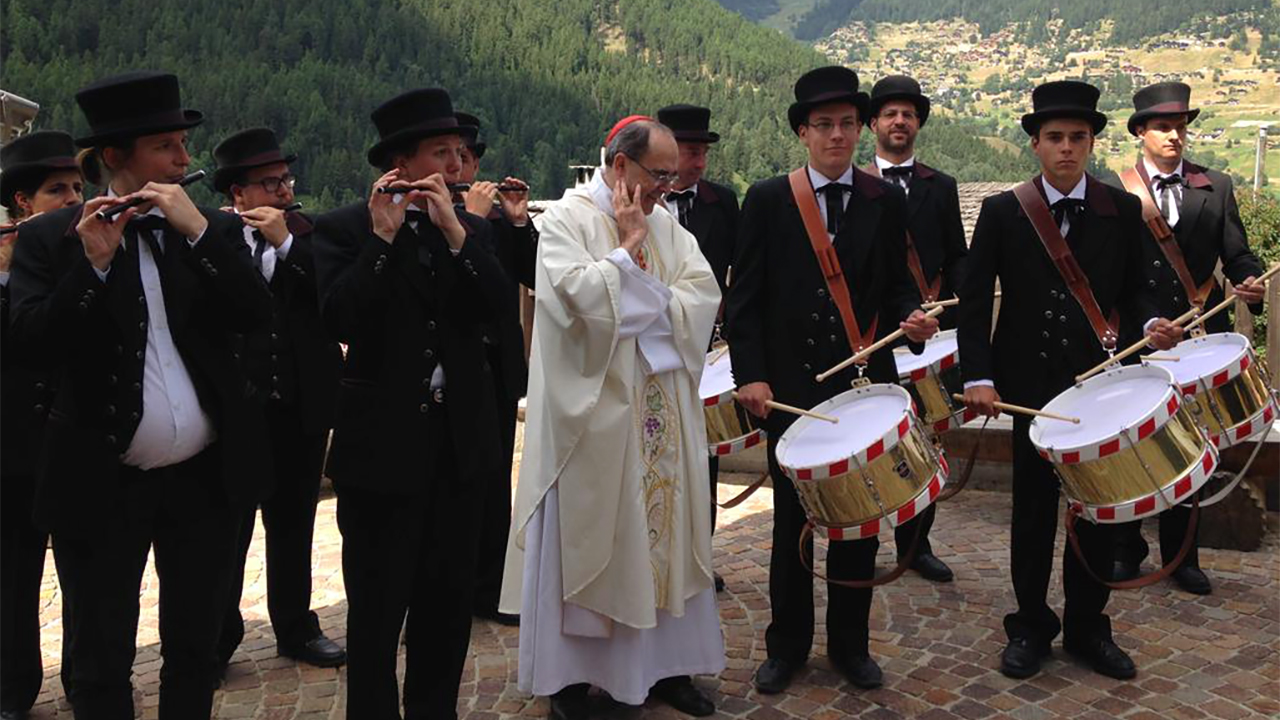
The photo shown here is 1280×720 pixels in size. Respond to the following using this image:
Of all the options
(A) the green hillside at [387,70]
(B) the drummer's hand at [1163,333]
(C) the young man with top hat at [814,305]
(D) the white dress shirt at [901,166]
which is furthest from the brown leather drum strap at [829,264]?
(A) the green hillside at [387,70]

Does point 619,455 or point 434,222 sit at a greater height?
point 434,222

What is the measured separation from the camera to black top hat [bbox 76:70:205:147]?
342 centimetres

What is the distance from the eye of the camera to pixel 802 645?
5.01 metres

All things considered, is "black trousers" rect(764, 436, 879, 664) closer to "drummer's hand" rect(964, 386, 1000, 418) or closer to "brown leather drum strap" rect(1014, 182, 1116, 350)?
"drummer's hand" rect(964, 386, 1000, 418)

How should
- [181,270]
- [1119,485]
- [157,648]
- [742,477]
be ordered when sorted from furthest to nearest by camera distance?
[742,477]
[157,648]
[1119,485]
[181,270]

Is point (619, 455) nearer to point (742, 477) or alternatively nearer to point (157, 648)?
point (157, 648)

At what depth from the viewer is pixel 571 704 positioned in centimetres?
457

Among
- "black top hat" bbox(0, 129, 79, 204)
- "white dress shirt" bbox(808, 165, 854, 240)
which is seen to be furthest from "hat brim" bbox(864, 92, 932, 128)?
"black top hat" bbox(0, 129, 79, 204)

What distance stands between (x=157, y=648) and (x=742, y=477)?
4436mm

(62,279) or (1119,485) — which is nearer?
(62,279)

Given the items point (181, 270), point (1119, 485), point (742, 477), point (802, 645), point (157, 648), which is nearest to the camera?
point (181, 270)

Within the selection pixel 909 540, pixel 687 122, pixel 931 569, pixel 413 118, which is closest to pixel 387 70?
pixel 687 122

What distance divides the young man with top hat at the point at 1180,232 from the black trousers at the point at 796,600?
6.79 feet

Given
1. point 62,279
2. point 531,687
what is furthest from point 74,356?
point 531,687
